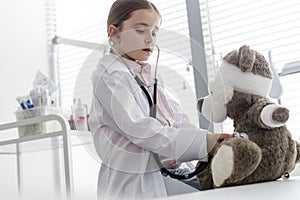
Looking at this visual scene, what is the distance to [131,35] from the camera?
2.42 feet

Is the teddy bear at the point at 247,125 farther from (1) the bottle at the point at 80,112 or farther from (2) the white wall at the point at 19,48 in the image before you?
(2) the white wall at the point at 19,48

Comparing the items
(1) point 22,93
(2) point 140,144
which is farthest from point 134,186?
(1) point 22,93

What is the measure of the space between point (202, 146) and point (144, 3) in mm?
294

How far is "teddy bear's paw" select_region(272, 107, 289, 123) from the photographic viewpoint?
30.6 inches

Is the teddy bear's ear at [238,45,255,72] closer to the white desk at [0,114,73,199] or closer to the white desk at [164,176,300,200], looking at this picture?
the white desk at [164,176,300,200]

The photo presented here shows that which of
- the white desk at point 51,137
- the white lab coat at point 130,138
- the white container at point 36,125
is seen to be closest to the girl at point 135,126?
the white lab coat at point 130,138

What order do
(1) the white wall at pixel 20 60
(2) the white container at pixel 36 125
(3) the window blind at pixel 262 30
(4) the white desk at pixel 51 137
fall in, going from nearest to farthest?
(4) the white desk at pixel 51 137, (3) the window blind at pixel 262 30, (2) the white container at pixel 36 125, (1) the white wall at pixel 20 60

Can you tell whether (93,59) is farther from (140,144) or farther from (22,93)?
(22,93)

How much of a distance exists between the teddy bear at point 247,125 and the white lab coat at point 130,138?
0.19ft

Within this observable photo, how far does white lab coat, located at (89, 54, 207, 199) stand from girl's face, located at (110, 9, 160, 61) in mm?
31

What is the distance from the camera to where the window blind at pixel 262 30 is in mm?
1482

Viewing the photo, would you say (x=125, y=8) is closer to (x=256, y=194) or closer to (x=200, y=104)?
(x=200, y=104)

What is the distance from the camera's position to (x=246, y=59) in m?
0.84

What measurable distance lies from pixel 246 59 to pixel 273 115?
13 centimetres
